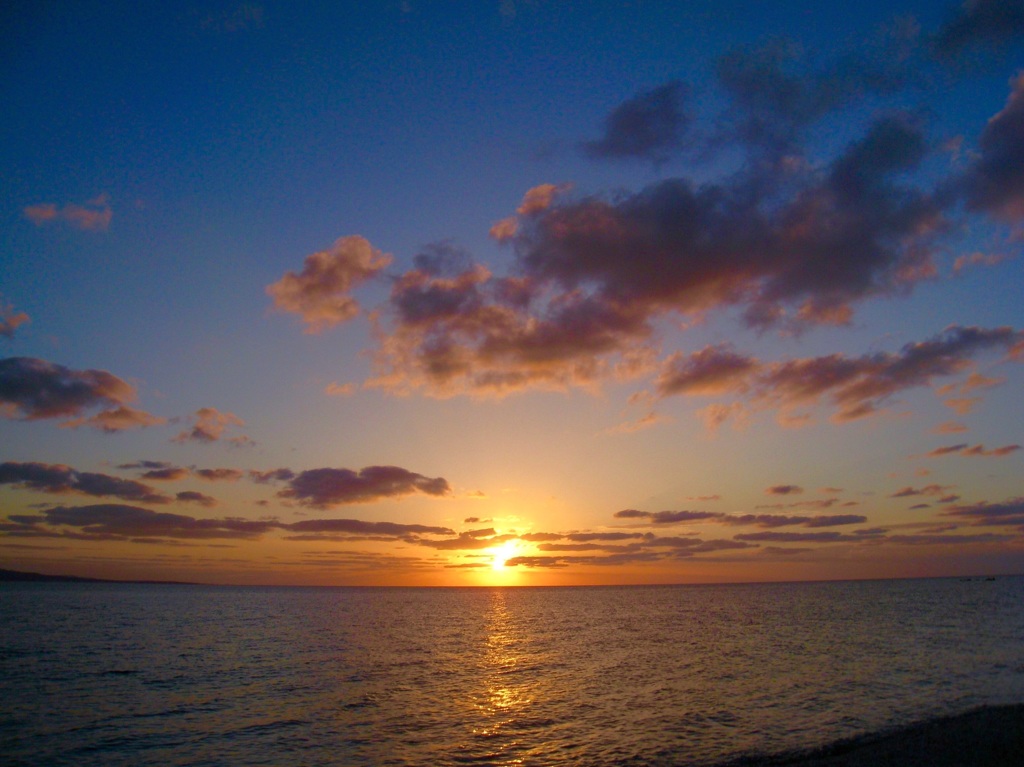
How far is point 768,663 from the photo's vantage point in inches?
2110

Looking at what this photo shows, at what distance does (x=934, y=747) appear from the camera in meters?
25.1

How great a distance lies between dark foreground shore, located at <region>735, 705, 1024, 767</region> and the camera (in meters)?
23.3

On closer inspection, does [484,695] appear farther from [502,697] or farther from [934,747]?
[934,747]

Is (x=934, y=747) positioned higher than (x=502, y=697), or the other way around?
(x=934, y=747)

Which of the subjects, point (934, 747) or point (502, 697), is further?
point (502, 697)

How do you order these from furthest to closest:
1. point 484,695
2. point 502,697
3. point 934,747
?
point 484,695, point 502,697, point 934,747

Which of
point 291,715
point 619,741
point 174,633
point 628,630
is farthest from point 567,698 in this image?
point 174,633

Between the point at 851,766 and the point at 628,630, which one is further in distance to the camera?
the point at 628,630

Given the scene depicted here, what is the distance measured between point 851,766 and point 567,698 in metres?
21.2

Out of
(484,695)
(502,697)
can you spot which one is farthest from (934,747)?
(484,695)

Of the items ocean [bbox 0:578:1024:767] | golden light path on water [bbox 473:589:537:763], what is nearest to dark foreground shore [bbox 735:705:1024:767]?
ocean [bbox 0:578:1024:767]

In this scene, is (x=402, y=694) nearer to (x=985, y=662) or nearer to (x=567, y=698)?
(x=567, y=698)

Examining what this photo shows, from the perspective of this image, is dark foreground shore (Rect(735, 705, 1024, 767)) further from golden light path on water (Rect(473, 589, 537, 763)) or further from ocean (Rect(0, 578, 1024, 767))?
golden light path on water (Rect(473, 589, 537, 763))

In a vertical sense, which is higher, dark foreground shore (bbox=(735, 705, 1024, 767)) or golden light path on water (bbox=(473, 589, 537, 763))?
dark foreground shore (bbox=(735, 705, 1024, 767))
